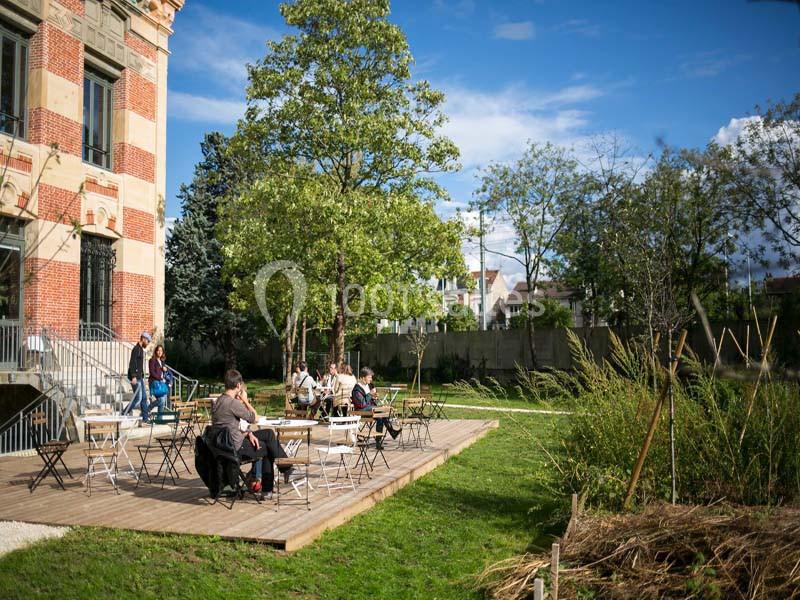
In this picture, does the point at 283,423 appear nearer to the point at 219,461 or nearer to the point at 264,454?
the point at 264,454

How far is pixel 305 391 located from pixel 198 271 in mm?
17398

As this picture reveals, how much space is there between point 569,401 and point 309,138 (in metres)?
15.3

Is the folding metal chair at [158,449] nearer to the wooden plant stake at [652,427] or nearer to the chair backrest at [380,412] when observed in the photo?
the chair backrest at [380,412]

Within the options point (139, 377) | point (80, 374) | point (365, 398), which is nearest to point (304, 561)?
point (365, 398)

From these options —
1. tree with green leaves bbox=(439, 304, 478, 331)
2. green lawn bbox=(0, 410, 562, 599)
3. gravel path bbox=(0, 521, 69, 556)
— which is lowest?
green lawn bbox=(0, 410, 562, 599)

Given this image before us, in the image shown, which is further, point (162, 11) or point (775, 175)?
point (775, 175)

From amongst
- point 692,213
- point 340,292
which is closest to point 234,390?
point 340,292

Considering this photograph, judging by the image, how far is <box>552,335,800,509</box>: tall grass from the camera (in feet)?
24.4

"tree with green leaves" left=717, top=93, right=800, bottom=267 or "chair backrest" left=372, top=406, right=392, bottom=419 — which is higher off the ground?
"tree with green leaves" left=717, top=93, right=800, bottom=267

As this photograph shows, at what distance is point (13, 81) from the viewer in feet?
50.4

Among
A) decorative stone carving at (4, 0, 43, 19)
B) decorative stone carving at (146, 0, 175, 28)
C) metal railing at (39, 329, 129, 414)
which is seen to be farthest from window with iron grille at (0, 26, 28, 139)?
metal railing at (39, 329, 129, 414)

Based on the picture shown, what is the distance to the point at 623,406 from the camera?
8.20m

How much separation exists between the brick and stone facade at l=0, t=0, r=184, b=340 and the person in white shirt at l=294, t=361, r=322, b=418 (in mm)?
5238

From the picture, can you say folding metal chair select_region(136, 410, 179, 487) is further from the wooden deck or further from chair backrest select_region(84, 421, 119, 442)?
chair backrest select_region(84, 421, 119, 442)
